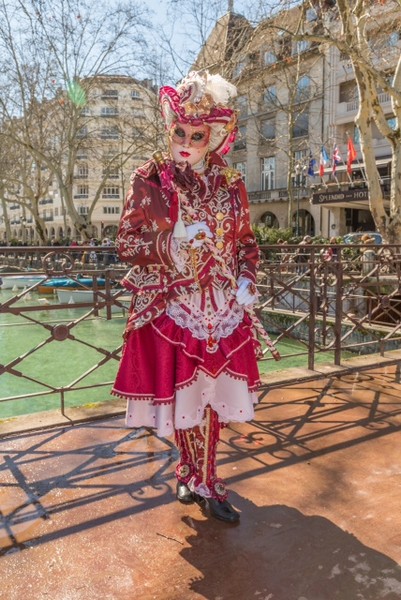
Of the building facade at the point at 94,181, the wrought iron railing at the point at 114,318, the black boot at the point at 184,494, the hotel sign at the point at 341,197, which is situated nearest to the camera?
the black boot at the point at 184,494

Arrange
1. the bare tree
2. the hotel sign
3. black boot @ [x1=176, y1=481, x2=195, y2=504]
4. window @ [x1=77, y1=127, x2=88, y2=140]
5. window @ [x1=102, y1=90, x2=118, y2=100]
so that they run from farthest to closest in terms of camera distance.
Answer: the hotel sign → window @ [x1=77, y1=127, x2=88, y2=140] → window @ [x1=102, y1=90, x2=118, y2=100] → the bare tree → black boot @ [x1=176, y1=481, x2=195, y2=504]

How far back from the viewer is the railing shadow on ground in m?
2.44

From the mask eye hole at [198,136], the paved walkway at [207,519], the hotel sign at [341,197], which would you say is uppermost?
the hotel sign at [341,197]

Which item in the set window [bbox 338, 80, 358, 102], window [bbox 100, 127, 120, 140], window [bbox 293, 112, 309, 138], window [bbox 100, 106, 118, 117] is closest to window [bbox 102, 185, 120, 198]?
window [bbox 100, 106, 118, 117]

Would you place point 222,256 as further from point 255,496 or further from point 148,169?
point 255,496

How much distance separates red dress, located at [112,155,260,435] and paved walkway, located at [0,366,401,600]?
483mm

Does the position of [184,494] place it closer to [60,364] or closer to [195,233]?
[195,233]

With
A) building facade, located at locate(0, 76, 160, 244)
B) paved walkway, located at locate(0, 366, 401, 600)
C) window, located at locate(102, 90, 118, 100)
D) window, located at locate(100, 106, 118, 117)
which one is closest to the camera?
paved walkway, located at locate(0, 366, 401, 600)

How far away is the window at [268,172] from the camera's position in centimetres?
3691

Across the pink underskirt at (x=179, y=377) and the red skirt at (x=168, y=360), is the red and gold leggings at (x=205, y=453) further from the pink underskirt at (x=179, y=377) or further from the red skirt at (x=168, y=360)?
the red skirt at (x=168, y=360)

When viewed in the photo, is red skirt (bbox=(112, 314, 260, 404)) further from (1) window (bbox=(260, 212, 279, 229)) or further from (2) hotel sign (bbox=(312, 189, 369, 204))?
(1) window (bbox=(260, 212, 279, 229))

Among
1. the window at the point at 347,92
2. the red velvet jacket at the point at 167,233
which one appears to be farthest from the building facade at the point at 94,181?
the red velvet jacket at the point at 167,233

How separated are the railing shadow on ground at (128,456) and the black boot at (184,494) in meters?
0.08

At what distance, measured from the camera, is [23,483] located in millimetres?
2752
